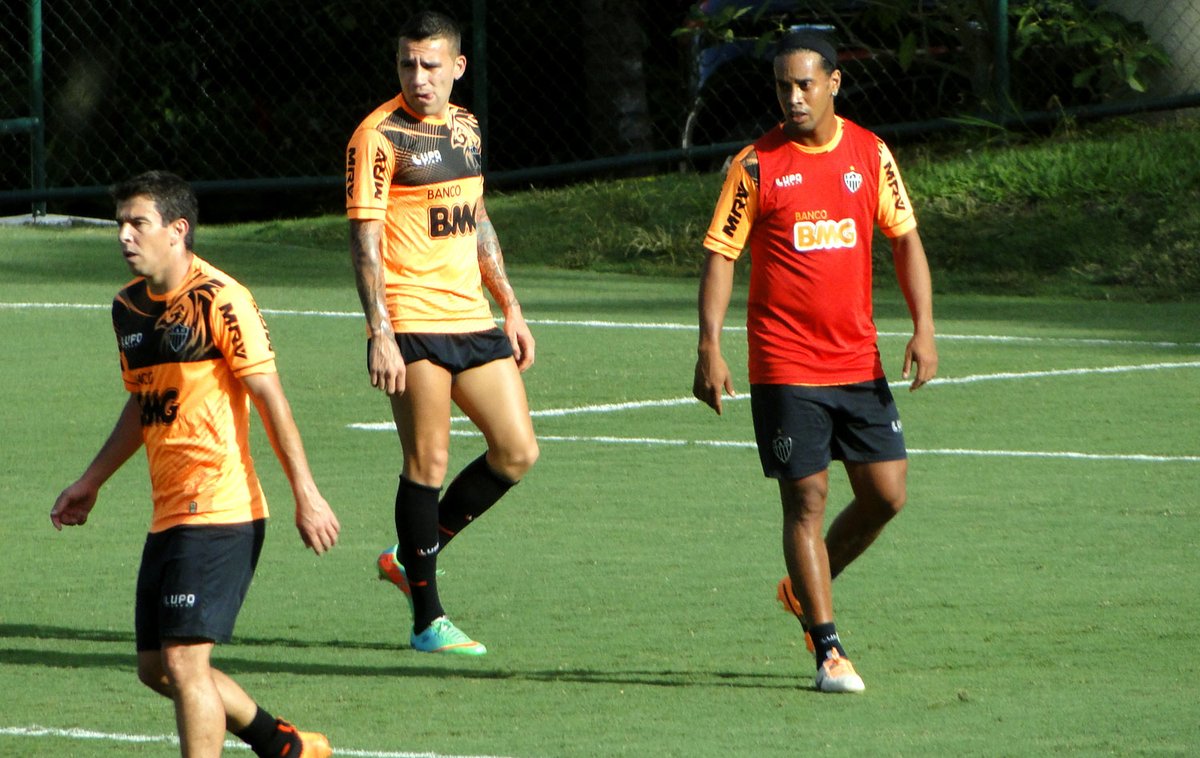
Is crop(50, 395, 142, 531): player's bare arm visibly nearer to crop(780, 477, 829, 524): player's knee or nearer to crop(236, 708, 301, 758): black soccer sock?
crop(236, 708, 301, 758): black soccer sock

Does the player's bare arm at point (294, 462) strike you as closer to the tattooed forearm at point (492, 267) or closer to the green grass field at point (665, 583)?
the green grass field at point (665, 583)

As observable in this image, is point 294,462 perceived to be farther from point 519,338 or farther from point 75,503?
point 519,338

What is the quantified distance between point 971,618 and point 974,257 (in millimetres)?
10848

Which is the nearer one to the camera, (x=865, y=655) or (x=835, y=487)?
(x=865, y=655)

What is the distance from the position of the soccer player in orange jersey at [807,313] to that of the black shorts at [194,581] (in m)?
1.77

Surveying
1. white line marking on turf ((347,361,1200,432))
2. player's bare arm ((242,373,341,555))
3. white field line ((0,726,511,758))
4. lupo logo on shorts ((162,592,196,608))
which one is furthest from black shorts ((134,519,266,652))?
white line marking on turf ((347,361,1200,432))

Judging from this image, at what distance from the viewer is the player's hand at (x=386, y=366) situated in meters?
6.98

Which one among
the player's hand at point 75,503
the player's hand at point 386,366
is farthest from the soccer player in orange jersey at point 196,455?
the player's hand at point 386,366

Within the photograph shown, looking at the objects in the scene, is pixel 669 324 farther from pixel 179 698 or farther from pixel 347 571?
pixel 179 698

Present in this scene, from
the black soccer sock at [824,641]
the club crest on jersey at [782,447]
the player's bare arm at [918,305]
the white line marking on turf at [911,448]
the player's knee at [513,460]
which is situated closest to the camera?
the black soccer sock at [824,641]

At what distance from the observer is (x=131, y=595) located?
800 cm

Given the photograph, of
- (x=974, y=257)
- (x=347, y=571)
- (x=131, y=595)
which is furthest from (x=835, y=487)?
(x=974, y=257)

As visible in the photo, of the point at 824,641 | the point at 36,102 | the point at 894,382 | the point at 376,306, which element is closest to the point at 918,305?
the point at 824,641

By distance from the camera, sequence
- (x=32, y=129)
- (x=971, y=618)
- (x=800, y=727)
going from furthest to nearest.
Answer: (x=32, y=129), (x=971, y=618), (x=800, y=727)
